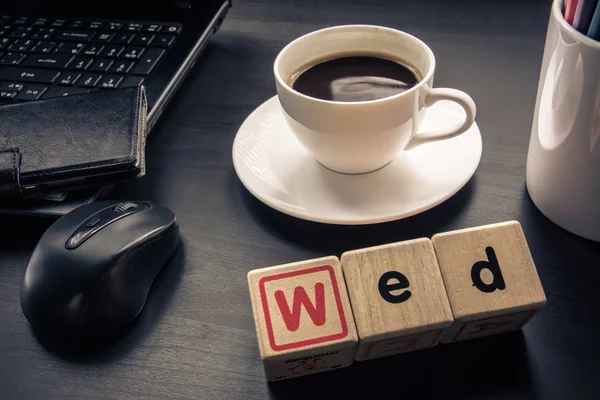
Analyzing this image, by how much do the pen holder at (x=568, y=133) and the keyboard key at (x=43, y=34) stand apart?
1.84 ft

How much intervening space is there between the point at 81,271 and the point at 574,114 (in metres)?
0.36

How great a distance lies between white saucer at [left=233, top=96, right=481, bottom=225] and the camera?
0.47 m

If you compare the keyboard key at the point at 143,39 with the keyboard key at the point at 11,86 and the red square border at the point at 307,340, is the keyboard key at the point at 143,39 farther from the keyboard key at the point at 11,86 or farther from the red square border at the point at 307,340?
the red square border at the point at 307,340

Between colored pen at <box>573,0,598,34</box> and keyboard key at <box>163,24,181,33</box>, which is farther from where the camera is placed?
keyboard key at <box>163,24,181,33</box>

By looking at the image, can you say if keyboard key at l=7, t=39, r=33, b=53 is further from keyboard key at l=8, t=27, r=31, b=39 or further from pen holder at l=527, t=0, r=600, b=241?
pen holder at l=527, t=0, r=600, b=241

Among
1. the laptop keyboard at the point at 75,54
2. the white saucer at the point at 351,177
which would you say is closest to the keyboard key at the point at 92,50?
the laptop keyboard at the point at 75,54

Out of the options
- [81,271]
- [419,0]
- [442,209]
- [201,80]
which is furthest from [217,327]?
[419,0]

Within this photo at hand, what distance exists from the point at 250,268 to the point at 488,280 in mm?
189

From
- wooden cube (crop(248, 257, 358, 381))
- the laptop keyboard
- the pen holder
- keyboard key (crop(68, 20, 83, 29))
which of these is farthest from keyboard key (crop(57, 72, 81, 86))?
the pen holder

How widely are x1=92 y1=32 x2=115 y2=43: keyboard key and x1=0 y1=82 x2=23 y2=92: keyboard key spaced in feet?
0.34

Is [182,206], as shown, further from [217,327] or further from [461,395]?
[461,395]

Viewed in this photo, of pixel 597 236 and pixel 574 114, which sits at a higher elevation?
pixel 574 114

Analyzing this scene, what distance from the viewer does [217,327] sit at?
429 mm

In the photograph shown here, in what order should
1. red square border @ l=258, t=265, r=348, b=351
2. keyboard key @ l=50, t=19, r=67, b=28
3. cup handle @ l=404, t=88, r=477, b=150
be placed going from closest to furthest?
1. red square border @ l=258, t=265, r=348, b=351
2. cup handle @ l=404, t=88, r=477, b=150
3. keyboard key @ l=50, t=19, r=67, b=28
